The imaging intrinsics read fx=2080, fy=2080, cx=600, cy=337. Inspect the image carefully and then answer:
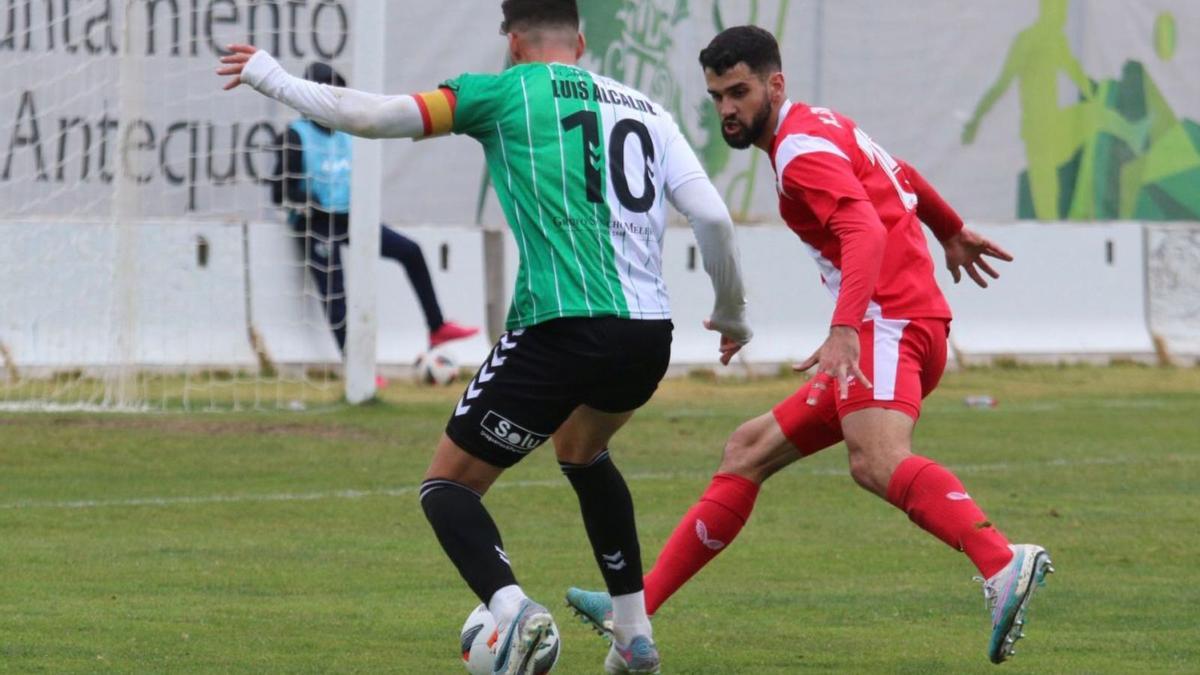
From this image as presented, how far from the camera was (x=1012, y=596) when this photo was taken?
591cm

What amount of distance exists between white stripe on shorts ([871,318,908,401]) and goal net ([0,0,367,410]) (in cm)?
843

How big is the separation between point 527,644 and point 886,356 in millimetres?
1705

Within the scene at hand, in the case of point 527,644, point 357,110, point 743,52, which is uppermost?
point 743,52

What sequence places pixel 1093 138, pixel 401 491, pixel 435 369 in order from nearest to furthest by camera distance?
pixel 401 491, pixel 435 369, pixel 1093 138

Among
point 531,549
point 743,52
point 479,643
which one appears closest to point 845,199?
point 743,52

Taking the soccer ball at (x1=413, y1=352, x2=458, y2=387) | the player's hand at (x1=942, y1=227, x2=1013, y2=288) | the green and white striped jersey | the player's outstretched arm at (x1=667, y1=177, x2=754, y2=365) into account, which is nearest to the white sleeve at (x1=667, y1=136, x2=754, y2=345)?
the player's outstretched arm at (x1=667, y1=177, x2=754, y2=365)

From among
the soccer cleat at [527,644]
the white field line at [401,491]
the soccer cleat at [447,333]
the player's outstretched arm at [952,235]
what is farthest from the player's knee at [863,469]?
the soccer cleat at [447,333]

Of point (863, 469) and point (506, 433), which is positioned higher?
point (506, 433)

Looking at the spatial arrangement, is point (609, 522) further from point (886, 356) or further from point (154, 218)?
point (154, 218)

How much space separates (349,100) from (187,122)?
33.4 ft

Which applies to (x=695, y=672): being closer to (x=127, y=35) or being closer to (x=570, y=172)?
(x=570, y=172)

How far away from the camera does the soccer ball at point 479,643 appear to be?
5.68 meters

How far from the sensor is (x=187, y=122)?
15680mm

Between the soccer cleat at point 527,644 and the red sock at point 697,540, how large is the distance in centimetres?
129
